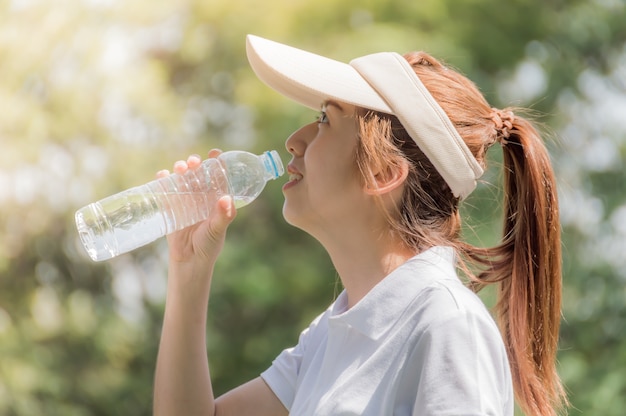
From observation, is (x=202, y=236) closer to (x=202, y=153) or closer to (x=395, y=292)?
(x=395, y=292)

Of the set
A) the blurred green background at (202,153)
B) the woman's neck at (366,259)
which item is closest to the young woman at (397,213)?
the woman's neck at (366,259)

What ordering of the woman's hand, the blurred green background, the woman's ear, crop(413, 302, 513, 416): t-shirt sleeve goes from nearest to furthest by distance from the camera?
crop(413, 302, 513, 416): t-shirt sleeve → the woman's ear → the woman's hand → the blurred green background

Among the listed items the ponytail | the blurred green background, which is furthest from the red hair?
the blurred green background

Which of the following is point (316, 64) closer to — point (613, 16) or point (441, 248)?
point (441, 248)

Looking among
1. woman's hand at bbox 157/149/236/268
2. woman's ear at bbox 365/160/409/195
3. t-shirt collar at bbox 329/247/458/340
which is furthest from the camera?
woman's hand at bbox 157/149/236/268

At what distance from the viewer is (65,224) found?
4551 millimetres

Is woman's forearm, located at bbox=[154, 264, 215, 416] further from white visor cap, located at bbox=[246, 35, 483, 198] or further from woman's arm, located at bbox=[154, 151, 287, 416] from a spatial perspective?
white visor cap, located at bbox=[246, 35, 483, 198]

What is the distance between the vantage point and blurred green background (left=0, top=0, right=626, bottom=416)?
4391 mm

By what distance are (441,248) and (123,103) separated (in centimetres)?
346

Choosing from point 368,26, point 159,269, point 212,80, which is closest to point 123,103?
point 212,80

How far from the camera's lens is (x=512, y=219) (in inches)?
56.7

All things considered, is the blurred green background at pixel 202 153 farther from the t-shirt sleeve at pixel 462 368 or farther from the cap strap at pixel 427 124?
the t-shirt sleeve at pixel 462 368

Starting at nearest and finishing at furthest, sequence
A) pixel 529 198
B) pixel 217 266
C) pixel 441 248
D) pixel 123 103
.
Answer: pixel 441 248, pixel 529 198, pixel 217 266, pixel 123 103

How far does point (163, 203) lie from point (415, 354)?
0.72m
